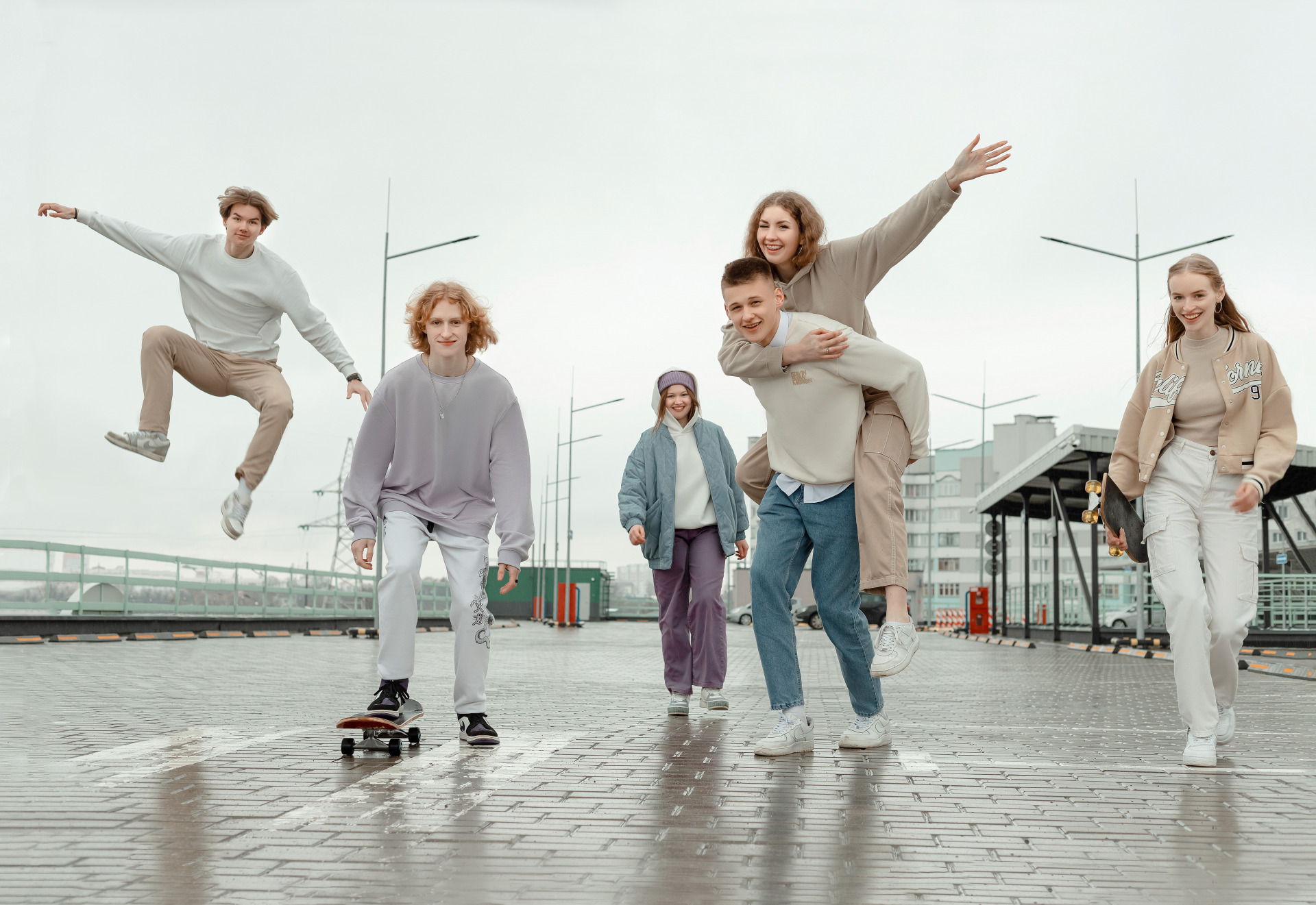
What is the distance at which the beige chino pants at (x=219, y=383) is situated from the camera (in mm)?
4305

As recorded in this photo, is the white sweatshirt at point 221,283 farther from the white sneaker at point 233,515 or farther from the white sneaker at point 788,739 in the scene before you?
the white sneaker at point 788,739

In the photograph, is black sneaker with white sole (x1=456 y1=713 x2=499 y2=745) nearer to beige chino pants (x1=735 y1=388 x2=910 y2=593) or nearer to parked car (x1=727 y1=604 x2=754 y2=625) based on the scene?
beige chino pants (x1=735 y1=388 x2=910 y2=593)

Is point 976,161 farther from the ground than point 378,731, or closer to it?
farther from the ground

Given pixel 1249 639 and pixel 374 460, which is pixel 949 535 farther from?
pixel 374 460

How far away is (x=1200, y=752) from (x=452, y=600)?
127 inches

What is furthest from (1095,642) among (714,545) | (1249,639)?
(714,545)

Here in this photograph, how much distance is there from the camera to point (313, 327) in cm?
459

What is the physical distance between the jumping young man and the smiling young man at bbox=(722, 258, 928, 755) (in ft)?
3.60

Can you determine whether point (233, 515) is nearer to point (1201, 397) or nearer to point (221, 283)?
point (221, 283)

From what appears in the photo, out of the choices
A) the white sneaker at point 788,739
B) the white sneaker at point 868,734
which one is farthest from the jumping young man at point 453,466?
the white sneaker at point 868,734

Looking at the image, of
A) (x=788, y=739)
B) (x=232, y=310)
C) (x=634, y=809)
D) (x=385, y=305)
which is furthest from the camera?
(x=385, y=305)

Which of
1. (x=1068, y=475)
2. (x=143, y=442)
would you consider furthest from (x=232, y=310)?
(x=1068, y=475)

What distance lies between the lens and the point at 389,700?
5449mm

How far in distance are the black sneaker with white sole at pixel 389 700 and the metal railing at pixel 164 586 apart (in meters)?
1.50
